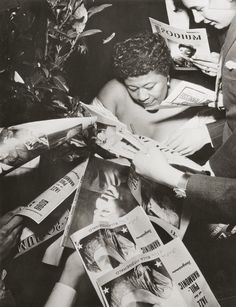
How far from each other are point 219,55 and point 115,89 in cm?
25

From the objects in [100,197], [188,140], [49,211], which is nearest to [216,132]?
[188,140]

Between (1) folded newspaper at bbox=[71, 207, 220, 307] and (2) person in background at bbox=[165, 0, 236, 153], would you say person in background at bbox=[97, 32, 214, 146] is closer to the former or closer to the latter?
(2) person in background at bbox=[165, 0, 236, 153]

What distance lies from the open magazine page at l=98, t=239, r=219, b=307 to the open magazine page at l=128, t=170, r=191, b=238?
41 millimetres

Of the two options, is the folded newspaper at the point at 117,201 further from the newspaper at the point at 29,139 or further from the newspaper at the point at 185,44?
the newspaper at the point at 185,44

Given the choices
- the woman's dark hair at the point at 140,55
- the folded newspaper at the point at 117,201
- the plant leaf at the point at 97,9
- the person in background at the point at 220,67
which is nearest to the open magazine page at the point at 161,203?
the folded newspaper at the point at 117,201

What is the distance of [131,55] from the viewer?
977mm

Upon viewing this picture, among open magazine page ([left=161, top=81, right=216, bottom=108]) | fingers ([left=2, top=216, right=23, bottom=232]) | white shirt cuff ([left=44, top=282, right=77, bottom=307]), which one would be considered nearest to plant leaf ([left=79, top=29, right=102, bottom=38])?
open magazine page ([left=161, top=81, right=216, bottom=108])

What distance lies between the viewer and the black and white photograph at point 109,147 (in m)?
0.98

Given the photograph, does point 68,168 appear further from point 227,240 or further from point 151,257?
point 227,240

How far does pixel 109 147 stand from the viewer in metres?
1.00

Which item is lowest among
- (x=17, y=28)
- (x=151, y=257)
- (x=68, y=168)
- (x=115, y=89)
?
(x=151, y=257)

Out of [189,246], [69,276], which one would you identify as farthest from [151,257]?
[69,276]

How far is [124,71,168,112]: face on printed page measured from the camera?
98cm

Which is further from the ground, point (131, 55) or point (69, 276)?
point (131, 55)
